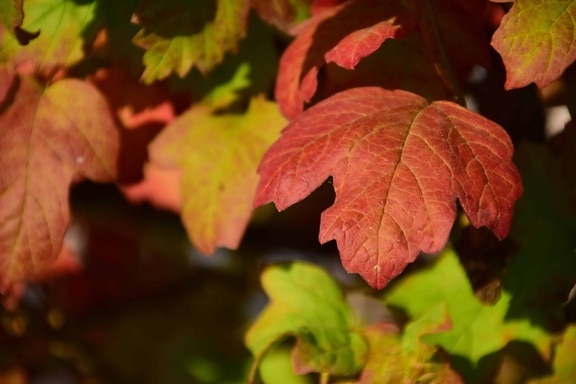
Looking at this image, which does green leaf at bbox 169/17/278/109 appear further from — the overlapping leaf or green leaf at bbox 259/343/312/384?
green leaf at bbox 259/343/312/384

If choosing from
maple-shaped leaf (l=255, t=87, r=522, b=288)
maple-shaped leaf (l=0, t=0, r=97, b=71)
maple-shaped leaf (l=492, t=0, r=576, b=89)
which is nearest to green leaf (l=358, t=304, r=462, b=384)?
maple-shaped leaf (l=255, t=87, r=522, b=288)

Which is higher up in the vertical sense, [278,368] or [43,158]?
[43,158]

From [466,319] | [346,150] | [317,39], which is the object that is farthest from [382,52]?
[466,319]

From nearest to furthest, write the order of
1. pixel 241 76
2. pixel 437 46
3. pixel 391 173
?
pixel 391 173, pixel 437 46, pixel 241 76

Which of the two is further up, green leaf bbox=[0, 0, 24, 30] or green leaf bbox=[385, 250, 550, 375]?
green leaf bbox=[0, 0, 24, 30]

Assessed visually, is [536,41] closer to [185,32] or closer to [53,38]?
[185,32]

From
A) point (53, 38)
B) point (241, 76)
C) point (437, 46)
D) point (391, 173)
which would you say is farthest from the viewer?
point (241, 76)

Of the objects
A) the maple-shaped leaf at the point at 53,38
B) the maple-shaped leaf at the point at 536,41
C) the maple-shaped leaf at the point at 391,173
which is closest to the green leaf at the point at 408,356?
the maple-shaped leaf at the point at 391,173

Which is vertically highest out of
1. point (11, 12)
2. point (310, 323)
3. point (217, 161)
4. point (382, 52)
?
point (11, 12)
